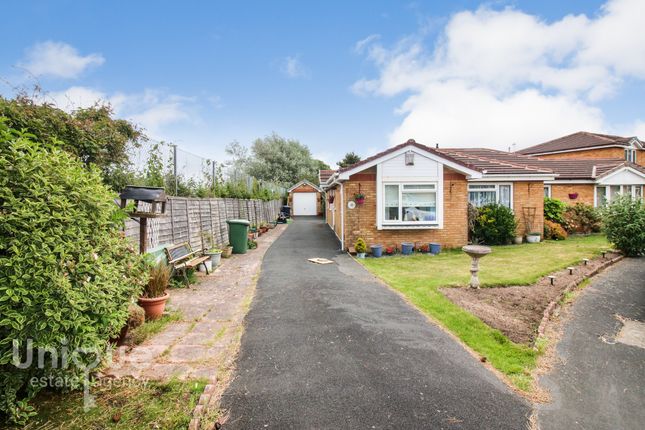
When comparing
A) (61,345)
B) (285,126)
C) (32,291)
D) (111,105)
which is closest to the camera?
(32,291)

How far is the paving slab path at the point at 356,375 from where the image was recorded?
2947 millimetres

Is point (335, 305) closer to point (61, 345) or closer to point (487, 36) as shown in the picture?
point (61, 345)

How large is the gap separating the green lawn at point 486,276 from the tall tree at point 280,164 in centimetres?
3348

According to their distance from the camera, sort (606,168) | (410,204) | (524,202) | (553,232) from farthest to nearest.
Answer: (606,168)
(553,232)
(524,202)
(410,204)

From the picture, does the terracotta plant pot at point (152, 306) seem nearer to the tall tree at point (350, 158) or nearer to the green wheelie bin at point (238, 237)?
the green wheelie bin at point (238, 237)

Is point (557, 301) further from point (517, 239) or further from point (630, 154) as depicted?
point (630, 154)

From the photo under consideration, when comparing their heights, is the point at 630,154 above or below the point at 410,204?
above

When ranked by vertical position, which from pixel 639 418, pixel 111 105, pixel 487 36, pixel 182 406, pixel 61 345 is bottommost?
pixel 639 418

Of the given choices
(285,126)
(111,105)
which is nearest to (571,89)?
(111,105)

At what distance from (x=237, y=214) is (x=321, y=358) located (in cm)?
1188

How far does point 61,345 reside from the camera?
109 inches

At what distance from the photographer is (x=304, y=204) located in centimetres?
3691

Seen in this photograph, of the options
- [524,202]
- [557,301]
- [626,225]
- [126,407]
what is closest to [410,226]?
[557,301]

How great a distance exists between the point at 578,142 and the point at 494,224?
26159 mm
